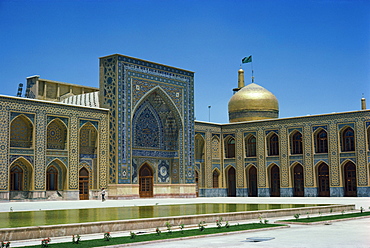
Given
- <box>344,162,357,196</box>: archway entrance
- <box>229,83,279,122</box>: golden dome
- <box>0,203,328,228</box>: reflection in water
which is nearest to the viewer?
<box>0,203,328,228</box>: reflection in water

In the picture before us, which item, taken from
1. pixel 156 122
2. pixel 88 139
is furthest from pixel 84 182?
pixel 156 122

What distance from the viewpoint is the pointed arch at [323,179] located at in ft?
111

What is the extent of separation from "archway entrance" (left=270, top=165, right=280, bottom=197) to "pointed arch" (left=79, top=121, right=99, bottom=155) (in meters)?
13.2

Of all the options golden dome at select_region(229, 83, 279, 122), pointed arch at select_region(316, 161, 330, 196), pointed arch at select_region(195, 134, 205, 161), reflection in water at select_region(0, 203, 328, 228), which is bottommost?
reflection in water at select_region(0, 203, 328, 228)

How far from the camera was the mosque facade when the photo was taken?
87.1ft

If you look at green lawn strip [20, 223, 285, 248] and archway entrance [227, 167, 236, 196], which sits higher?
archway entrance [227, 167, 236, 196]

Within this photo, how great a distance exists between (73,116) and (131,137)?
12.4ft

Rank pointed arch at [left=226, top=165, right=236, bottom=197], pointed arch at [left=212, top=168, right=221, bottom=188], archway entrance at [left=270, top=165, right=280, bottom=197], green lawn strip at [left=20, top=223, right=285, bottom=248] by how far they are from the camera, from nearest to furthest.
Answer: green lawn strip at [left=20, top=223, right=285, bottom=248], archway entrance at [left=270, top=165, right=280, bottom=197], pointed arch at [left=212, top=168, right=221, bottom=188], pointed arch at [left=226, top=165, right=236, bottom=197]

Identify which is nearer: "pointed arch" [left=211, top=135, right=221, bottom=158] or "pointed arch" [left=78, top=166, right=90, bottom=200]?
"pointed arch" [left=78, top=166, right=90, bottom=200]

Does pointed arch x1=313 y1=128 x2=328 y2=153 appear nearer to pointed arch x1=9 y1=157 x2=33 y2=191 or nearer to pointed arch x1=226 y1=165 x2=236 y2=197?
pointed arch x1=226 y1=165 x2=236 y2=197

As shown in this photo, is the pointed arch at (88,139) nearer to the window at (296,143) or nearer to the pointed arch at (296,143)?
the pointed arch at (296,143)

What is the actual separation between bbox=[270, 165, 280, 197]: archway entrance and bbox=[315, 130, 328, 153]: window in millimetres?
3427

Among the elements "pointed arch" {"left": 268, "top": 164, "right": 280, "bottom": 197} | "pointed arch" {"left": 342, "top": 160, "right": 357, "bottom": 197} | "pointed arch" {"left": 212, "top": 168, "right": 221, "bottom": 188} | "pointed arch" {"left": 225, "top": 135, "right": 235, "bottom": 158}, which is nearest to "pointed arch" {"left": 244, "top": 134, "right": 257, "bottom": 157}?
"pointed arch" {"left": 225, "top": 135, "right": 235, "bottom": 158}

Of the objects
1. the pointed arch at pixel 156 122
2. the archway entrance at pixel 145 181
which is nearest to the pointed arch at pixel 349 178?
the pointed arch at pixel 156 122
